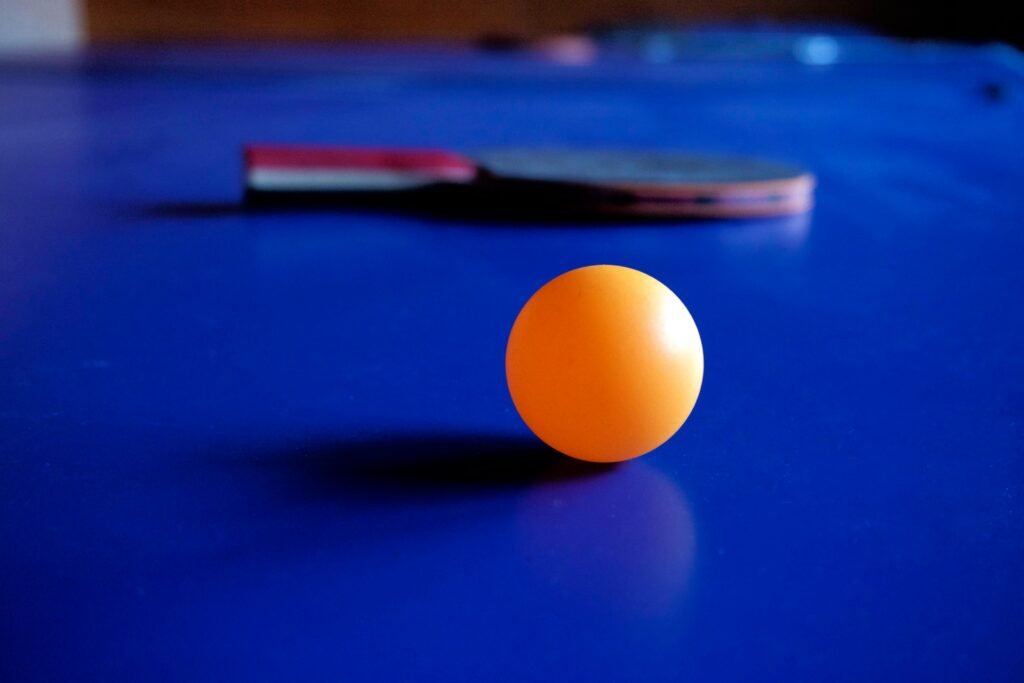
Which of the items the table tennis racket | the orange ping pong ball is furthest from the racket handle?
the orange ping pong ball

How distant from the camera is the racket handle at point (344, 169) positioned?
2.33 metres

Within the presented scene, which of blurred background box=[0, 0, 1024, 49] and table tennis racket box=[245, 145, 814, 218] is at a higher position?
table tennis racket box=[245, 145, 814, 218]

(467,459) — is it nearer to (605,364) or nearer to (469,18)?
(605,364)

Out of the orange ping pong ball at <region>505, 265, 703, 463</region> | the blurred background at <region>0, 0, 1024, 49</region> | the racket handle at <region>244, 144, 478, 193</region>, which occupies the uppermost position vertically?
the orange ping pong ball at <region>505, 265, 703, 463</region>

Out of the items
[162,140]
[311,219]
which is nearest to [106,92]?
[162,140]

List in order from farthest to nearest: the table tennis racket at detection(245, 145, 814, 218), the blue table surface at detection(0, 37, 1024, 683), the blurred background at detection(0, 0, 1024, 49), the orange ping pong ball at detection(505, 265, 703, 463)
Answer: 1. the blurred background at detection(0, 0, 1024, 49)
2. the table tennis racket at detection(245, 145, 814, 218)
3. the orange ping pong ball at detection(505, 265, 703, 463)
4. the blue table surface at detection(0, 37, 1024, 683)

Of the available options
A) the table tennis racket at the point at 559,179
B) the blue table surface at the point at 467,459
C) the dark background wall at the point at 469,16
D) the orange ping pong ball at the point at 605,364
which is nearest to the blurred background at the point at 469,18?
the dark background wall at the point at 469,16

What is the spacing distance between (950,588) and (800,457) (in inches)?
10.3

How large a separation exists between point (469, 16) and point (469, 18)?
1.0 inches

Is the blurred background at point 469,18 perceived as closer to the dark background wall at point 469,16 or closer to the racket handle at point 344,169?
the dark background wall at point 469,16

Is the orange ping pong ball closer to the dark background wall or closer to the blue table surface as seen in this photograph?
the blue table surface

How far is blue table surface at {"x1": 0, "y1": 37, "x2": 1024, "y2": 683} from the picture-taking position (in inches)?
29.8

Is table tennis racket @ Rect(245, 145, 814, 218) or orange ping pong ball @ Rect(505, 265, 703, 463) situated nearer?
orange ping pong ball @ Rect(505, 265, 703, 463)

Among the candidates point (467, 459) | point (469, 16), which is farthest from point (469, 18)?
point (467, 459)
